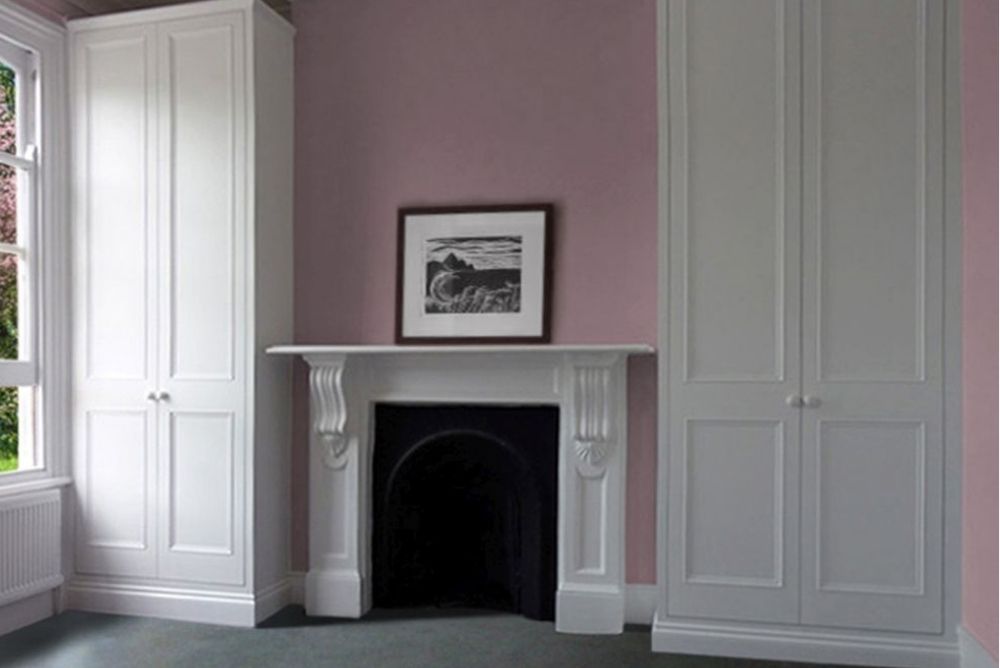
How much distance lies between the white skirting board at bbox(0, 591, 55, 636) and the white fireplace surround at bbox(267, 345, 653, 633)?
3.60ft

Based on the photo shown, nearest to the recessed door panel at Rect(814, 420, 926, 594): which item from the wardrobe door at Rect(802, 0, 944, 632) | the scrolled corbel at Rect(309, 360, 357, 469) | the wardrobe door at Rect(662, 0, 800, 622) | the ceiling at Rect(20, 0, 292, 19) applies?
the wardrobe door at Rect(802, 0, 944, 632)

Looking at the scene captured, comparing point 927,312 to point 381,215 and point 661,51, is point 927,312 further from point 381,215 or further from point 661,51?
point 381,215

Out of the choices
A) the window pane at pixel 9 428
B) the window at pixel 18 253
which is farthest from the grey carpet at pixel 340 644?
the window at pixel 18 253

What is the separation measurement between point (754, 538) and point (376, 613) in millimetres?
1620

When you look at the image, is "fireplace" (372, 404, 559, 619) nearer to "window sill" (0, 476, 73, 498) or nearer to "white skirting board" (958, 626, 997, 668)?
"window sill" (0, 476, 73, 498)

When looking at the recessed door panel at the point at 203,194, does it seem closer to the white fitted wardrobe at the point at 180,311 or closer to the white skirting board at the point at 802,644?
the white fitted wardrobe at the point at 180,311

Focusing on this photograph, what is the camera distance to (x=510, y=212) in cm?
355

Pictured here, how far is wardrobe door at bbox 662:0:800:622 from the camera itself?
9.89ft

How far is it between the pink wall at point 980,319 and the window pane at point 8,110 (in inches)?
146

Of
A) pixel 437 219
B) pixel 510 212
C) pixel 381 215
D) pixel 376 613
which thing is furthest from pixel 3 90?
pixel 376 613

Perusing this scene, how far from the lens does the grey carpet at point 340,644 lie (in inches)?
118

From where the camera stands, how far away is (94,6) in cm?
374

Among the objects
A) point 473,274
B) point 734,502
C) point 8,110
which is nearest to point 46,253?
point 8,110

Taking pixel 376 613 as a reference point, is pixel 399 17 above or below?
above
